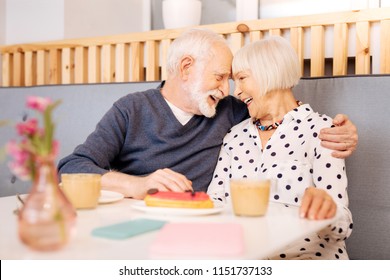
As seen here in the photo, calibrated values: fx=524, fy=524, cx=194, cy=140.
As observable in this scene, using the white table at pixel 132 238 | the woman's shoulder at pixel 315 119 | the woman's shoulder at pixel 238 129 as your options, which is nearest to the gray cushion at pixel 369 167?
the woman's shoulder at pixel 315 119

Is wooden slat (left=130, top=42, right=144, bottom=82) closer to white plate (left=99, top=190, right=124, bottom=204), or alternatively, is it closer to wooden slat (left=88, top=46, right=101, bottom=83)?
wooden slat (left=88, top=46, right=101, bottom=83)

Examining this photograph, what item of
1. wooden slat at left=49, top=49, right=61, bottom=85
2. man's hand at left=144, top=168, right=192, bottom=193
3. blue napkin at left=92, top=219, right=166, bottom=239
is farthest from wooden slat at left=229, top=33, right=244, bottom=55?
blue napkin at left=92, top=219, right=166, bottom=239

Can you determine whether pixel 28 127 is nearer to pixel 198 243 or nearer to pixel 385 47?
pixel 198 243

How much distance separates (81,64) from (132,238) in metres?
1.83

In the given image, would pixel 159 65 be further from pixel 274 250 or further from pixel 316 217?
pixel 274 250

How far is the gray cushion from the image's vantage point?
133 cm

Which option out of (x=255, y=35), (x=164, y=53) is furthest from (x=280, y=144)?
(x=164, y=53)

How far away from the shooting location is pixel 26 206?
54 cm

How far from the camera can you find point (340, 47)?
1.76m

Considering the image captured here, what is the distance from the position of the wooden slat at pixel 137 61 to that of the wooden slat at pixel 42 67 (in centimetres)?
48

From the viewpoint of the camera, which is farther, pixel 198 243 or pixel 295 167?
pixel 295 167

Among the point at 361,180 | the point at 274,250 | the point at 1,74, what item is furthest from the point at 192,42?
the point at 1,74

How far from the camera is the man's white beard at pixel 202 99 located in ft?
4.80

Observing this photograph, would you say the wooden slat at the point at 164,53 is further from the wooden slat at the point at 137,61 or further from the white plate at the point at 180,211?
the white plate at the point at 180,211
